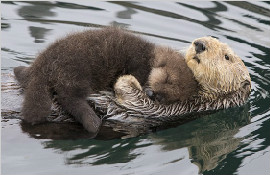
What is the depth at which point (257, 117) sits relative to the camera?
5.61 meters

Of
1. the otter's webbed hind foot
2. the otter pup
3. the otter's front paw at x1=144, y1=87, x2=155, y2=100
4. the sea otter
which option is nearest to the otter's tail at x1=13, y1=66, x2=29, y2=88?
the otter pup

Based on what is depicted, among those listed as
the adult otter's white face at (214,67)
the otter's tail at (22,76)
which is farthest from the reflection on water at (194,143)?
the otter's tail at (22,76)

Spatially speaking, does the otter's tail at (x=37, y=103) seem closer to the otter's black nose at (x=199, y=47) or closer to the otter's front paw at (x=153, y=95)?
the otter's front paw at (x=153, y=95)

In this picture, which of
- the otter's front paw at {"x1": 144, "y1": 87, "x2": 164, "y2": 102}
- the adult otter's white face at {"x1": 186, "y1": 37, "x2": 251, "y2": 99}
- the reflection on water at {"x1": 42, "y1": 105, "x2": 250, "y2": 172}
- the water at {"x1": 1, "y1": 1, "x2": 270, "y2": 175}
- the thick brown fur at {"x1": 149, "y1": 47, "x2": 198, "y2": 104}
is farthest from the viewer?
the adult otter's white face at {"x1": 186, "y1": 37, "x2": 251, "y2": 99}

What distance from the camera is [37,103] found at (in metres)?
4.74

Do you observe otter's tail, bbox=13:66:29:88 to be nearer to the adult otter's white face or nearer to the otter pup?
the otter pup

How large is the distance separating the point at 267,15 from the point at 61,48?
13.7ft

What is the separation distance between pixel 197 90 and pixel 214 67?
28 centimetres

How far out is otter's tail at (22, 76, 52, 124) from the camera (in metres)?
4.75

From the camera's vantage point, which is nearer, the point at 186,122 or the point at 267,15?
the point at 186,122

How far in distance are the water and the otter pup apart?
283 millimetres

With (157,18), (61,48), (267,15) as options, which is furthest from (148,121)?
(267,15)

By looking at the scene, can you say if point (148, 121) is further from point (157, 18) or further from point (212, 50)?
point (157, 18)

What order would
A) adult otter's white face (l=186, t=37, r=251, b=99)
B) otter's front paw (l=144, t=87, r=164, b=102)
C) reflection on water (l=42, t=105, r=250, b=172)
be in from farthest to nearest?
adult otter's white face (l=186, t=37, r=251, b=99), otter's front paw (l=144, t=87, r=164, b=102), reflection on water (l=42, t=105, r=250, b=172)
